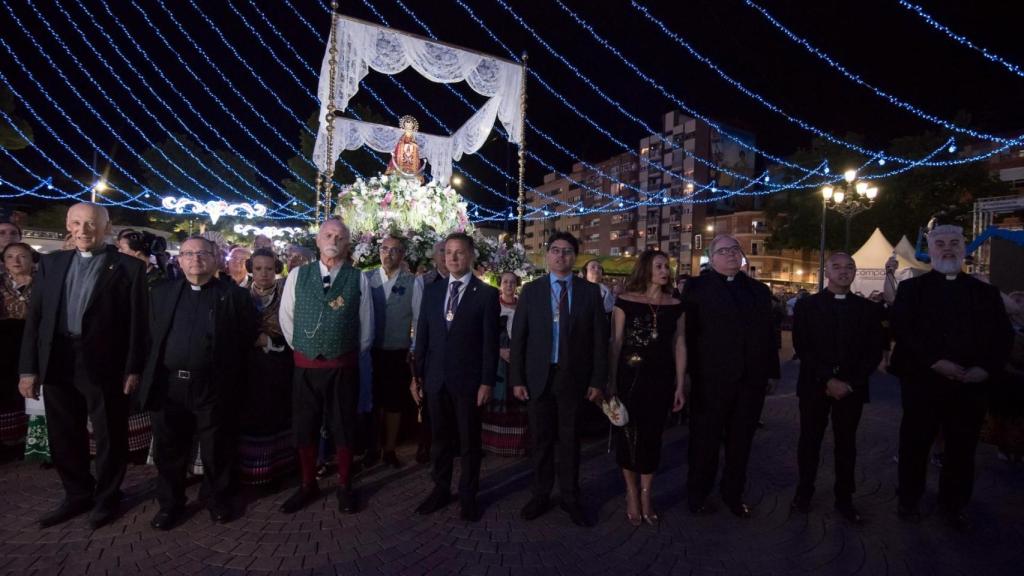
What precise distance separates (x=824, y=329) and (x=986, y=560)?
1.65m

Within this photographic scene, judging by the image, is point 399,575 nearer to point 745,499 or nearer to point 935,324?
point 745,499

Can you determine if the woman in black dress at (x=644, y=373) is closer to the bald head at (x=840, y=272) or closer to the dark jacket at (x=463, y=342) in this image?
the dark jacket at (x=463, y=342)

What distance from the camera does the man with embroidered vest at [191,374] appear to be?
10.8 feet

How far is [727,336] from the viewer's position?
143 inches

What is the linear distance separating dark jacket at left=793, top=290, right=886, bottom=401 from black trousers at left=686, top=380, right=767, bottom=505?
430mm

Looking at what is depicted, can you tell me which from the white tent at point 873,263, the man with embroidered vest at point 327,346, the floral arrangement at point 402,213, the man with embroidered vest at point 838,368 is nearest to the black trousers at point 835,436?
the man with embroidered vest at point 838,368

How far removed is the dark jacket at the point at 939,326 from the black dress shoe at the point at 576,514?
2631mm

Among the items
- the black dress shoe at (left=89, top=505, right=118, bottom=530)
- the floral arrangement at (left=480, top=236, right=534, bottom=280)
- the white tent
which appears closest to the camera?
the black dress shoe at (left=89, top=505, right=118, bottom=530)

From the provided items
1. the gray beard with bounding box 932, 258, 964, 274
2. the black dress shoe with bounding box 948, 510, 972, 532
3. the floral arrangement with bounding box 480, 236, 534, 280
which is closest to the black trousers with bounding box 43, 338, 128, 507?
the floral arrangement with bounding box 480, 236, 534, 280

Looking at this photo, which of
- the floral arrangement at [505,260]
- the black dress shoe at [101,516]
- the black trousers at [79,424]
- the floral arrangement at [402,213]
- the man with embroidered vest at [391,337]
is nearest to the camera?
the black dress shoe at [101,516]

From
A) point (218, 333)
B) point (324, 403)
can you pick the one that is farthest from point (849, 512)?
point (218, 333)

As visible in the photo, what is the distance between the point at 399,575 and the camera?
9.10 ft

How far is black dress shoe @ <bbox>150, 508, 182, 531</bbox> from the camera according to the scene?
3227 mm

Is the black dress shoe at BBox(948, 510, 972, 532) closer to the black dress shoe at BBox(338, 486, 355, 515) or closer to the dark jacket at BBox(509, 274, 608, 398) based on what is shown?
the dark jacket at BBox(509, 274, 608, 398)
